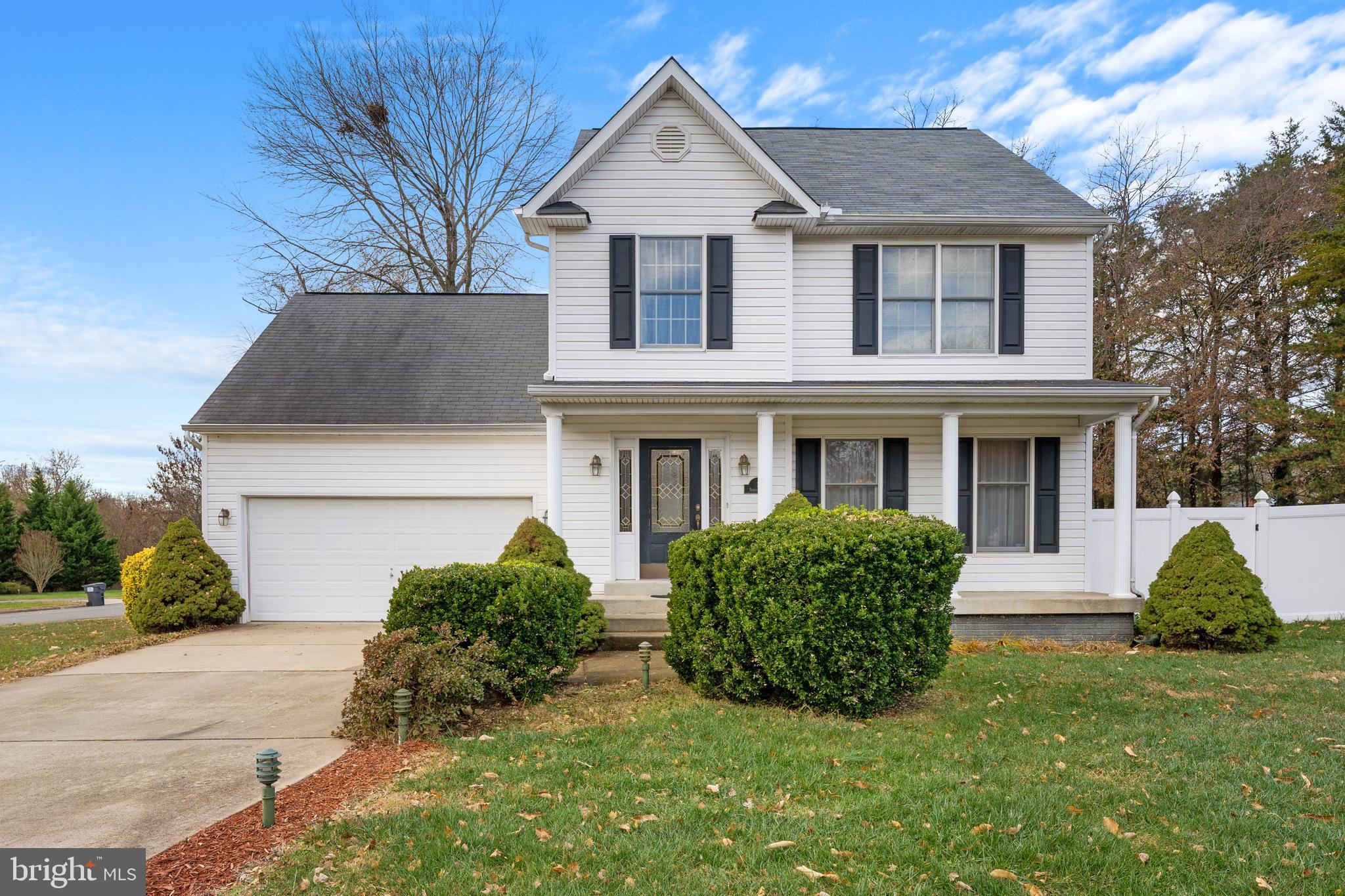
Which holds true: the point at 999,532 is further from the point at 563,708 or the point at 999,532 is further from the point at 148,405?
the point at 148,405

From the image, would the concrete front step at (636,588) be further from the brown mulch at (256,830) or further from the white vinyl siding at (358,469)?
the brown mulch at (256,830)

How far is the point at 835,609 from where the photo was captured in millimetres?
5496

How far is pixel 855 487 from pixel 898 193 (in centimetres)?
451

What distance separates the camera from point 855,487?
1077cm

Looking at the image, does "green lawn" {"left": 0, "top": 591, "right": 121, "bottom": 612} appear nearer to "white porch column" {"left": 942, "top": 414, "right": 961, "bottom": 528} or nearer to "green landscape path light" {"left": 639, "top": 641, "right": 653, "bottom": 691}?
"green landscape path light" {"left": 639, "top": 641, "right": 653, "bottom": 691}

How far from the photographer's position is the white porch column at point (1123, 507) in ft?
32.7

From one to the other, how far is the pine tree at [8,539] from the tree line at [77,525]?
0.05 feet

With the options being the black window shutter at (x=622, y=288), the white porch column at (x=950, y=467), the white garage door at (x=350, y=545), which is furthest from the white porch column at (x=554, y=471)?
the white porch column at (x=950, y=467)

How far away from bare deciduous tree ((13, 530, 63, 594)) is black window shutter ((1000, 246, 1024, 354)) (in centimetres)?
2650

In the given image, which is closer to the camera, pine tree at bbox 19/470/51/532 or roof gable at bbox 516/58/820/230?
roof gable at bbox 516/58/820/230

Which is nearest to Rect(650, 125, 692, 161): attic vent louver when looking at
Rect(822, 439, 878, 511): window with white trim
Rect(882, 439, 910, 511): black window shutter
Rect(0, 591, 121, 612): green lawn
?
Rect(822, 439, 878, 511): window with white trim

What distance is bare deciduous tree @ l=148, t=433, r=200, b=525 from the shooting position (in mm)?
21047

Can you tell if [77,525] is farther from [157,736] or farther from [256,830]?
[256,830]

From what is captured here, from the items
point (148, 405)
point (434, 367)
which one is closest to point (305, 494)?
point (434, 367)
